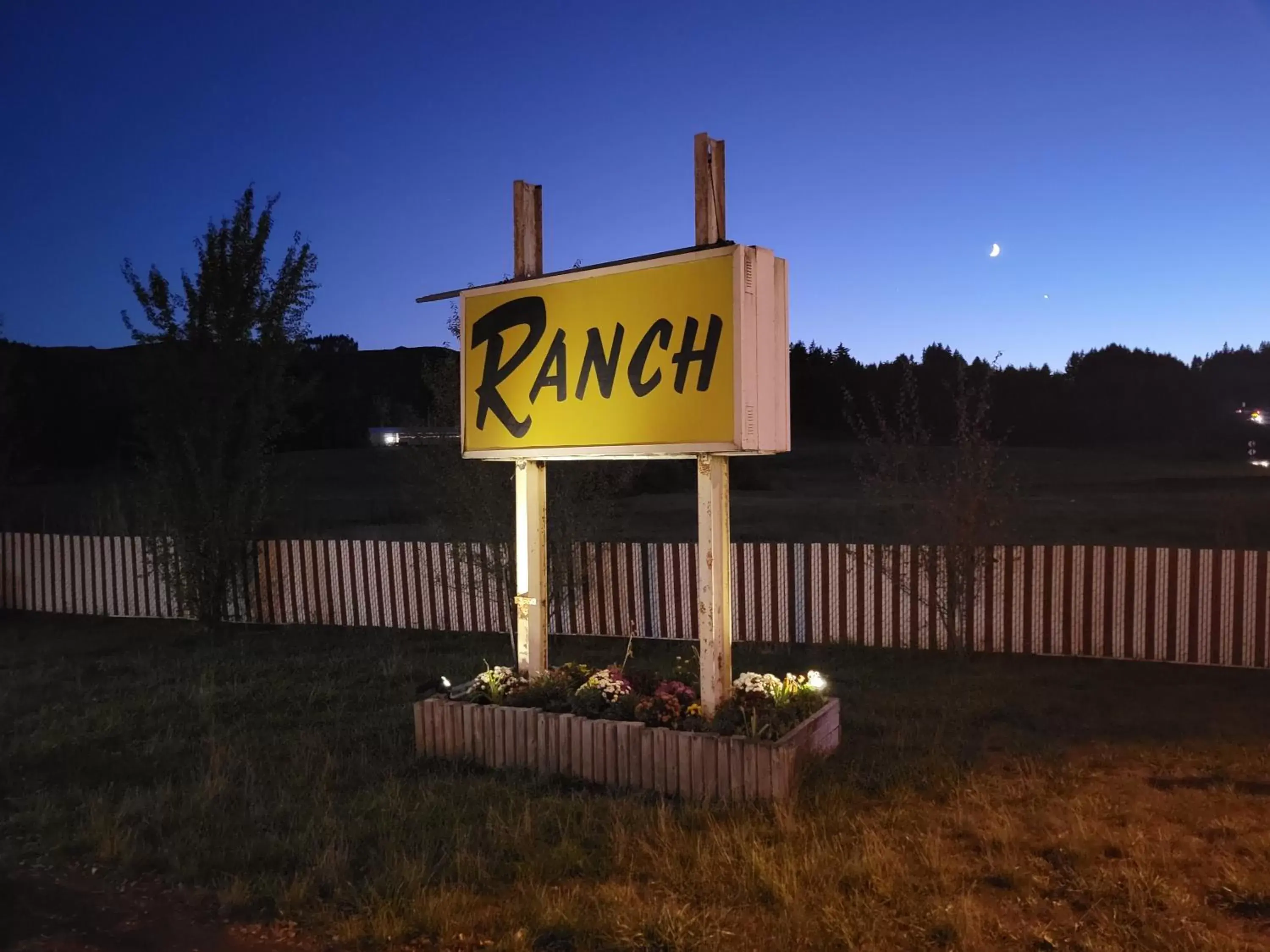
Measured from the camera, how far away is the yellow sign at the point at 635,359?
6.29 m

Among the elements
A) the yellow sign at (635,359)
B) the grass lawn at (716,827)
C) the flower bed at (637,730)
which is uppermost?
the yellow sign at (635,359)

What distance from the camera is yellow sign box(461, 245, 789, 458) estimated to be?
6293mm

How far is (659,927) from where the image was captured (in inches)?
168

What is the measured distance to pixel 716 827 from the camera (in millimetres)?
5414

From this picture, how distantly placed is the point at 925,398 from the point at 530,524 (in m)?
66.4

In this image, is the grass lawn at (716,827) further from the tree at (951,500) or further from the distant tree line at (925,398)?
the distant tree line at (925,398)

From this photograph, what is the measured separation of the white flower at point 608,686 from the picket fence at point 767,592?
16.2 feet

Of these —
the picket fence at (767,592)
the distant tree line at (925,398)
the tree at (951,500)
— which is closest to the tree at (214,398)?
the picket fence at (767,592)

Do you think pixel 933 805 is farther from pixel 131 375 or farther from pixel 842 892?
pixel 131 375

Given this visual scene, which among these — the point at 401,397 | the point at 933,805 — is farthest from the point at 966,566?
the point at 401,397

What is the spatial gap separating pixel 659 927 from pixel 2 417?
19304 mm

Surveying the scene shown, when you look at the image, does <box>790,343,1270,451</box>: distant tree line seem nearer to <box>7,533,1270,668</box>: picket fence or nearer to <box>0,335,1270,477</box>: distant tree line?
<box>0,335,1270,477</box>: distant tree line

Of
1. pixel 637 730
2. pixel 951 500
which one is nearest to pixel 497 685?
pixel 637 730

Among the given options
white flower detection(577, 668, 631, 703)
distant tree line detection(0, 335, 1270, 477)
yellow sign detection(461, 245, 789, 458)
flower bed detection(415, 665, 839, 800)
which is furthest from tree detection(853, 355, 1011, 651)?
distant tree line detection(0, 335, 1270, 477)
